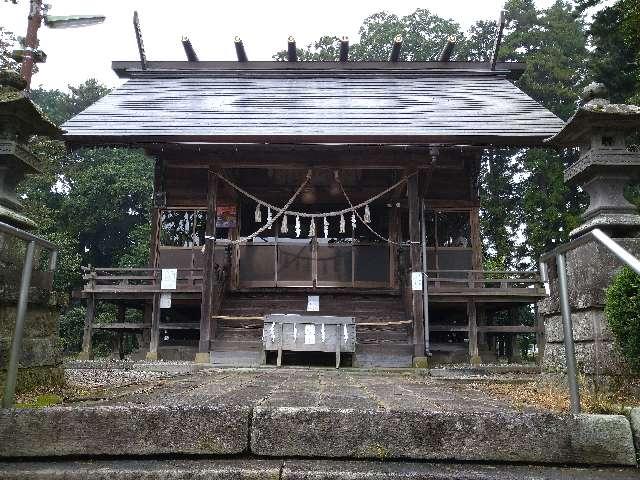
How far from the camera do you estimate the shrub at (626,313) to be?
10.1ft

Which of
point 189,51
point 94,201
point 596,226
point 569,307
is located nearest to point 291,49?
point 189,51

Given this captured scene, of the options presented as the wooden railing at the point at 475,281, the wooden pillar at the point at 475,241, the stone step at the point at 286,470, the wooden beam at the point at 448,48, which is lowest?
the stone step at the point at 286,470

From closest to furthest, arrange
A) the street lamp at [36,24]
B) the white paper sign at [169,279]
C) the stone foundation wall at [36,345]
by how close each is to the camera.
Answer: the stone foundation wall at [36,345]
the street lamp at [36,24]
the white paper sign at [169,279]

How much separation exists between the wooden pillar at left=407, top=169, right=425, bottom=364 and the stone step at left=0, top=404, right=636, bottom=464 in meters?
8.26

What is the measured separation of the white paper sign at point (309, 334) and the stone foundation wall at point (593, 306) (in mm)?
6661

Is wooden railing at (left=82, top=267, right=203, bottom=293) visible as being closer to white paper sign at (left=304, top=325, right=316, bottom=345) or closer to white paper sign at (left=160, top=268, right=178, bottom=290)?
white paper sign at (left=160, top=268, right=178, bottom=290)

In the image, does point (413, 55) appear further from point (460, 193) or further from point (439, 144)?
point (439, 144)

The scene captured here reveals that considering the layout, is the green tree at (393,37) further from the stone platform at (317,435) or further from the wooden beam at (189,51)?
the stone platform at (317,435)

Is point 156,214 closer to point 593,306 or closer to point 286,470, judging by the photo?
point 593,306

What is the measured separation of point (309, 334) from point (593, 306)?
7242 millimetres

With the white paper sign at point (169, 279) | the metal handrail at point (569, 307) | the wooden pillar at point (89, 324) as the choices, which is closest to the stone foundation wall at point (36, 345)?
the metal handrail at point (569, 307)

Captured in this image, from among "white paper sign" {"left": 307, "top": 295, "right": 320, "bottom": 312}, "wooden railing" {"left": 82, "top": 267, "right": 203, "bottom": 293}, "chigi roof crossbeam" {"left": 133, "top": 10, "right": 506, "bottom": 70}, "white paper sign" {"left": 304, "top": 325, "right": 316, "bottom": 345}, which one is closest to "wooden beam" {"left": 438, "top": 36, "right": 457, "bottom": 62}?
"chigi roof crossbeam" {"left": 133, "top": 10, "right": 506, "bottom": 70}

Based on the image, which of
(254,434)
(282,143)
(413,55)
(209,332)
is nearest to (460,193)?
(282,143)

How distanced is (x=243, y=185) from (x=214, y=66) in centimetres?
451
